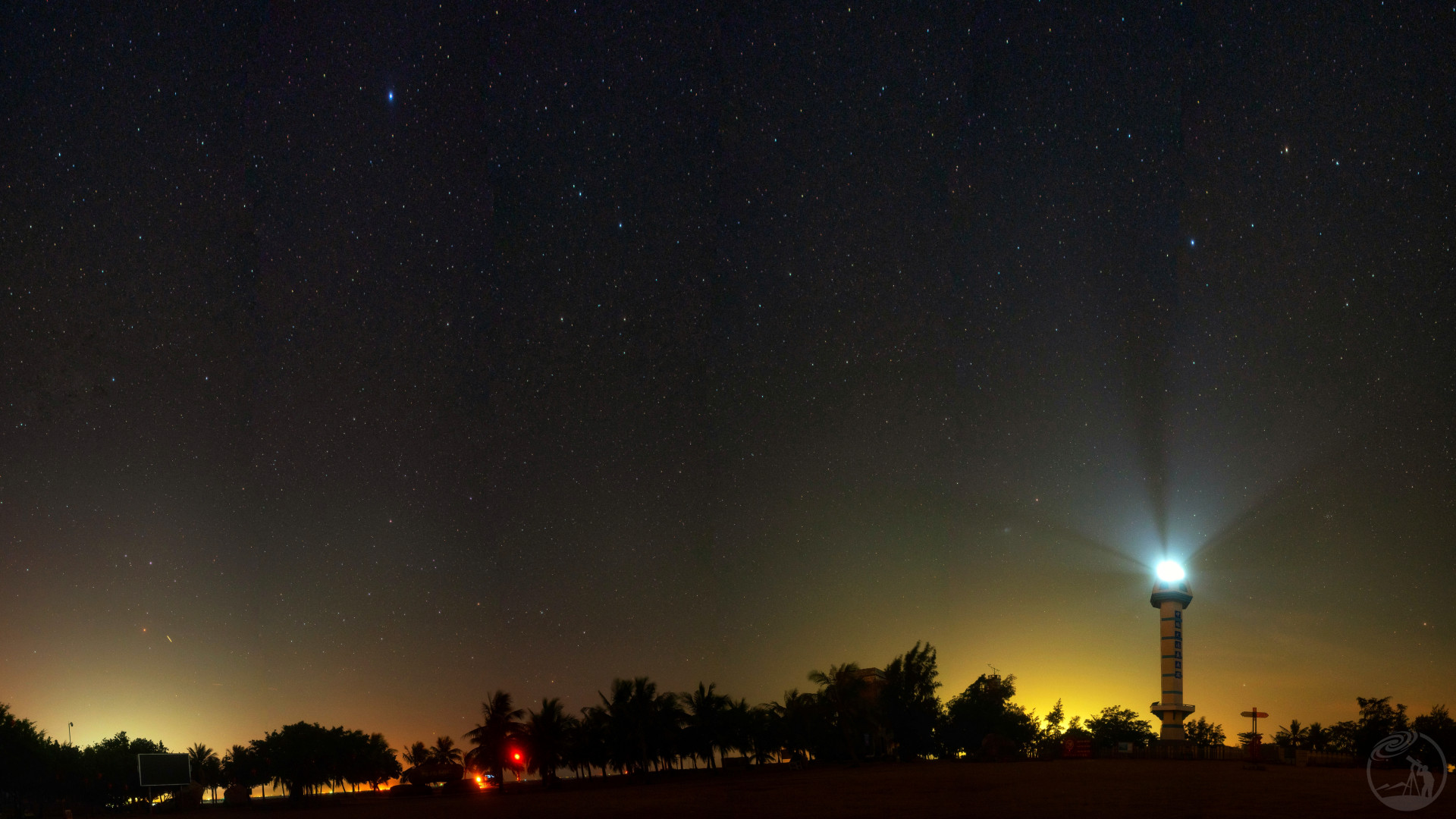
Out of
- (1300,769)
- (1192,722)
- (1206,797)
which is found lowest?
(1192,722)

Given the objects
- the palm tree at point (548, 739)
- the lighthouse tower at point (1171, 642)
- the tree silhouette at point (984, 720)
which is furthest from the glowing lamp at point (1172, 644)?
the palm tree at point (548, 739)

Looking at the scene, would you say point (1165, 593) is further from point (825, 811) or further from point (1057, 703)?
point (825, 811)

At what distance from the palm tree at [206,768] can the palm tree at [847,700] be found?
2212 inches

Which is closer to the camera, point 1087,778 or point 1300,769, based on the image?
point 1087,778

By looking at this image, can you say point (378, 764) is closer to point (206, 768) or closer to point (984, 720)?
point (206, 768)

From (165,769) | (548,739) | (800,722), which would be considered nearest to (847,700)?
(800,722)

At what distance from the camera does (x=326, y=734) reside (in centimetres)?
7756

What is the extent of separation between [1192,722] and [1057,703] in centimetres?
1649

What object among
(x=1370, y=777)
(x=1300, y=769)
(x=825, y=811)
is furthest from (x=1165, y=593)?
(x=825, y=811)

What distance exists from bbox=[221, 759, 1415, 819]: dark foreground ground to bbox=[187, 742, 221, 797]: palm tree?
39098 mm

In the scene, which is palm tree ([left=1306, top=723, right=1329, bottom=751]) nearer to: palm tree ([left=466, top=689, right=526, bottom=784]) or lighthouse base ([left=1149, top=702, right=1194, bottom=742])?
lighthouse base ([left=1149, top=702, right=1194, bottom=742])

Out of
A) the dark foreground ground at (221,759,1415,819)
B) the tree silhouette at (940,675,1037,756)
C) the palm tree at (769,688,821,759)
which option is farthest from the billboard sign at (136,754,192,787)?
the tree silhouette at (940,675,1037,756)

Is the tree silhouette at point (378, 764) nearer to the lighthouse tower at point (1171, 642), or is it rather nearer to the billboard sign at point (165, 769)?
the billboard sign at point (165, 769)

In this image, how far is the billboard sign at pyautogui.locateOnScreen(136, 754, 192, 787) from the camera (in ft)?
182
